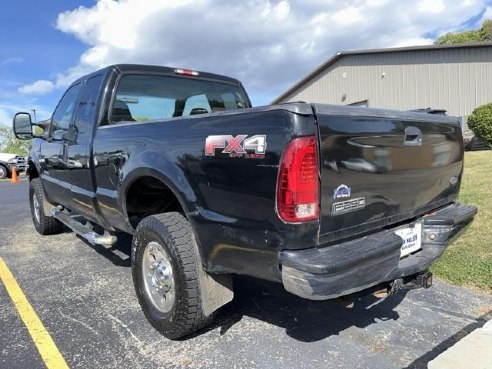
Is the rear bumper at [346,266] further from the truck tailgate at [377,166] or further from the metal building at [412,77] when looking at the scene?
the metal building at [412,77]

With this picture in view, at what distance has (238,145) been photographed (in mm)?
2584

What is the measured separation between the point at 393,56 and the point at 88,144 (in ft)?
69.6

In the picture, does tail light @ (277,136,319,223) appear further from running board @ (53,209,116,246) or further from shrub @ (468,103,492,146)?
shrub @ (468,103,492,146)

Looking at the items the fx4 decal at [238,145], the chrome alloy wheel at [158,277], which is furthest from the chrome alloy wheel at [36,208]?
the fx4 decal at [238,145]

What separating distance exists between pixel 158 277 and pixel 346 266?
1.49 metres

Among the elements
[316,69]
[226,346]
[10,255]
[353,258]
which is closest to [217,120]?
[353,258]

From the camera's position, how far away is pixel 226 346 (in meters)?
3.27

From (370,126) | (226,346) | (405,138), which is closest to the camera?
(370,126)

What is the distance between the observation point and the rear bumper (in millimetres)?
2393

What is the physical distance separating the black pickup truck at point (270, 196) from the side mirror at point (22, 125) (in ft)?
7.02

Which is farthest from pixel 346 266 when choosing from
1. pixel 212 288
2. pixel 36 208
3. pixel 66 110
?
pixel 36 208

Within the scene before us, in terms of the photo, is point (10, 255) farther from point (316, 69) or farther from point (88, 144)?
point (316, 69)

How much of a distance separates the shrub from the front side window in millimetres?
15527

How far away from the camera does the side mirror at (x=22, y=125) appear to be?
6.03 meters
